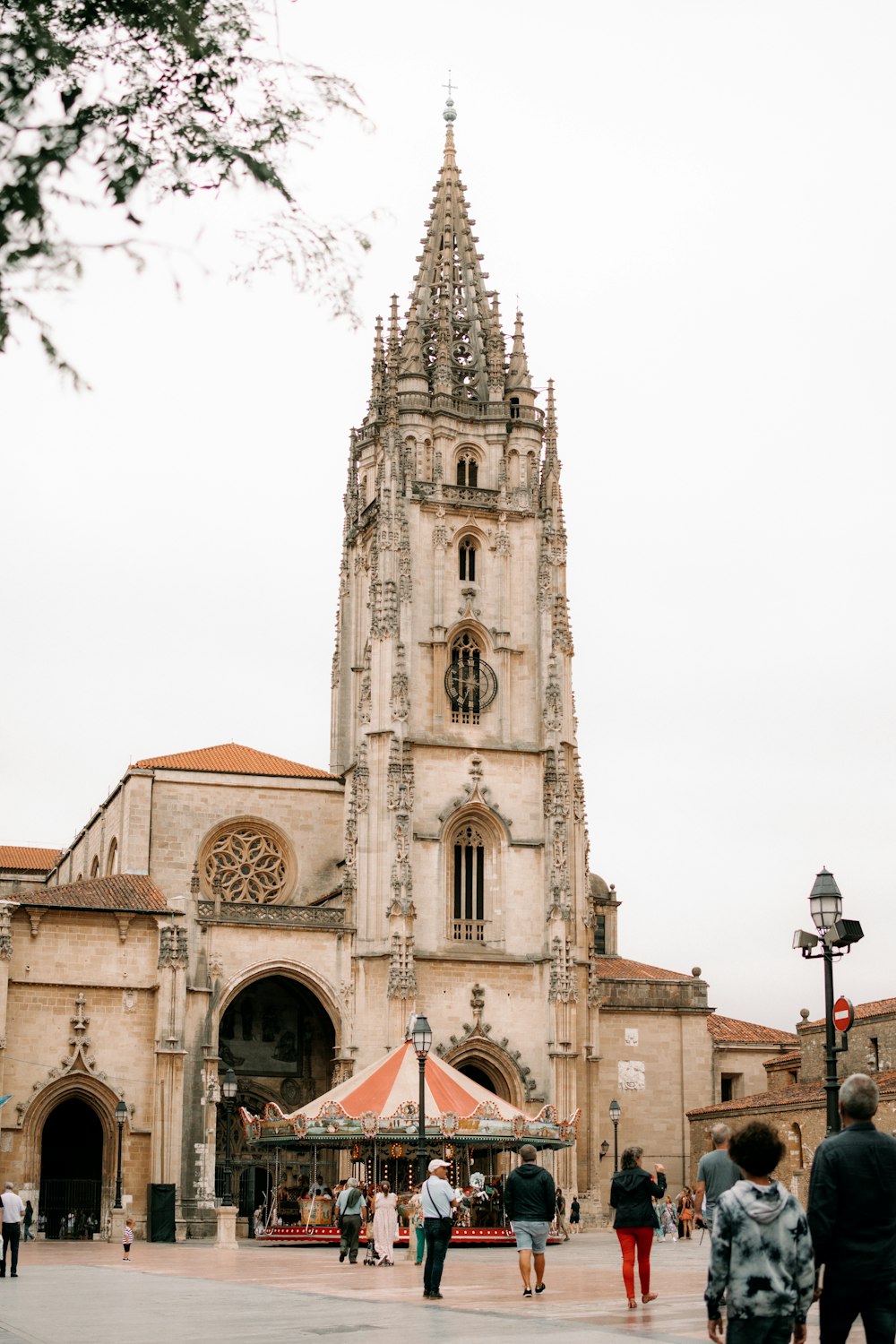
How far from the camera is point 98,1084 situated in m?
44.2

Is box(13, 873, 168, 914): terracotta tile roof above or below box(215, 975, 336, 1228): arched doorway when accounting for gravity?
above

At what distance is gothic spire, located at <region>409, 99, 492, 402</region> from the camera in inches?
2239

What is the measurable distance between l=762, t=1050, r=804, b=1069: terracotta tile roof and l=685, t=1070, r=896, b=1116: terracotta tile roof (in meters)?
2.68

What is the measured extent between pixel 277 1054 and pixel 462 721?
11.3 metres

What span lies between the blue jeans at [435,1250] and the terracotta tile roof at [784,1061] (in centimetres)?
4273

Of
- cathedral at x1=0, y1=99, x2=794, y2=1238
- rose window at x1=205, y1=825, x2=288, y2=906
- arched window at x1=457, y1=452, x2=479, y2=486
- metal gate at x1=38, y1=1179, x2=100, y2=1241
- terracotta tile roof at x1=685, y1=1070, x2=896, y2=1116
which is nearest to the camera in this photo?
metal gate at x1=38, y1=1179, x2=100, y2=1241

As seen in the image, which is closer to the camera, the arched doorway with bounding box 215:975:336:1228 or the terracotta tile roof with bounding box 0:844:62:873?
the arched doorway with bounding box 215:975:336:1228

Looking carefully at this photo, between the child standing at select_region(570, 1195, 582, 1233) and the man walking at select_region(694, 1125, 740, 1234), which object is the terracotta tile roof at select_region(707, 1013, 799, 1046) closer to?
the child standing at select_region(570, 1195, 582, 1233)

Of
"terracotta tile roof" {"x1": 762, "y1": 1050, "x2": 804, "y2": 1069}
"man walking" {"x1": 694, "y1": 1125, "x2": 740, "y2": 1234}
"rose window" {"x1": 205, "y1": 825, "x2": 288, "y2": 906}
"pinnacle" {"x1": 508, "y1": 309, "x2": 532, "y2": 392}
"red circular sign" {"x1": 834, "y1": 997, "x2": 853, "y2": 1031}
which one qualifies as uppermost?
"pinnacle" {"x1": 508, "y1": 309, "x2": 532, "y2": 392}

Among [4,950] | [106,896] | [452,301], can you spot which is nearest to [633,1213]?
[4,950]

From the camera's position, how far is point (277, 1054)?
50188 millimetres

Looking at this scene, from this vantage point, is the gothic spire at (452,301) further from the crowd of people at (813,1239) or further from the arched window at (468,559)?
the crowd of people at (813,1239)

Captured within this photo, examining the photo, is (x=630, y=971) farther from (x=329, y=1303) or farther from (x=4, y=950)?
(x=329, y=1303)

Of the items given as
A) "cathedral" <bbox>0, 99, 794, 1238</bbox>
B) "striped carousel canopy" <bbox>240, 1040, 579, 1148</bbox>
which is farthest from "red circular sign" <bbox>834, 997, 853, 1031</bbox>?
"cathedral" <bbox>0, 99, 794, 1238</bbox>
